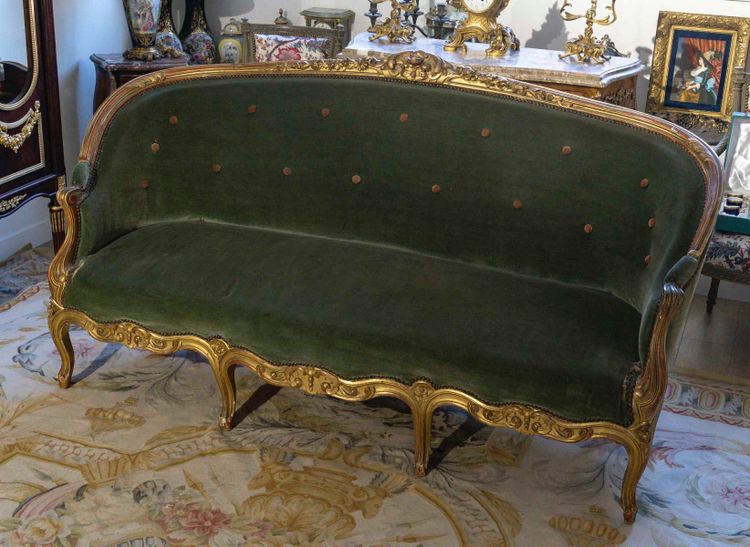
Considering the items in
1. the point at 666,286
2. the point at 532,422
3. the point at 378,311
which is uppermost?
the point at 666,286

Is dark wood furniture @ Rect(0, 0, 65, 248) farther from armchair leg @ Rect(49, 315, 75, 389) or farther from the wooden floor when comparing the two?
the wooden floor

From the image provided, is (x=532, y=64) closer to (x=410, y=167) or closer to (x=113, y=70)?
(x=410, y=167)

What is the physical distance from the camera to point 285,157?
123 inches

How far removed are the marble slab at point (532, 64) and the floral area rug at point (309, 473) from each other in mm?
1613

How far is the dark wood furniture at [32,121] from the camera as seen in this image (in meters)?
3.41

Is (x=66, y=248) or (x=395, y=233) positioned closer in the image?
(x=66, y=248)

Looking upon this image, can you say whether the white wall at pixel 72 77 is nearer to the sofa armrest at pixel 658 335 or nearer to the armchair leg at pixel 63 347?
the armchair leg at pixel 63 347

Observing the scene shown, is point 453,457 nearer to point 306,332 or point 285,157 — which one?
point 306,332

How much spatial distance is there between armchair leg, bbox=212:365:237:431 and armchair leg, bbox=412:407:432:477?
602mm

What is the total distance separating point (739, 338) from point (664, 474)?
1188 millimetres

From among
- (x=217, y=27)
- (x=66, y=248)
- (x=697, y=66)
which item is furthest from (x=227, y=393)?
(x=217, y=27)

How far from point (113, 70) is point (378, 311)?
2332 mm

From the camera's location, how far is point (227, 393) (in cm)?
276

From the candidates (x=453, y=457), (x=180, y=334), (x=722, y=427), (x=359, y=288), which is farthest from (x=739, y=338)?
(x=180, y=334)
